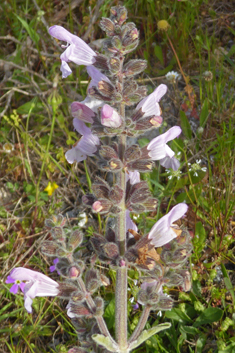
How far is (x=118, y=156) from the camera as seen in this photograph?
211 cm

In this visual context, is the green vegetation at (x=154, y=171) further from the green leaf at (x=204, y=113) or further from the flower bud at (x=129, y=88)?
the flower bud at (x=129, y=88)

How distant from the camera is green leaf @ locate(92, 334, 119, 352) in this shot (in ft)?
6.62

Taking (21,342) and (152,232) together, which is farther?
(21,342)

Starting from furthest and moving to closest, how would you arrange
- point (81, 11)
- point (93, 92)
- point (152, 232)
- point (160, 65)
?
1. point (81, 11)
2. point (160, 65)
3. point (152, 232)
4. point (93, 92)

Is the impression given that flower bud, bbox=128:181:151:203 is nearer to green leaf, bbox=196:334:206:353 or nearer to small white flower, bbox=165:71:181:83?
green leaf, bbox=196:334:206:353

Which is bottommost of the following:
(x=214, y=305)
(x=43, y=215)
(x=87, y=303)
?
(x=214, y=305)

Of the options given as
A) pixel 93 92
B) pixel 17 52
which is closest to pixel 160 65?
pixel 17 52

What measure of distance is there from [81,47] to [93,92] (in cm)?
29

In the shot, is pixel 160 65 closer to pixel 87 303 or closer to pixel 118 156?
pixel 118 156

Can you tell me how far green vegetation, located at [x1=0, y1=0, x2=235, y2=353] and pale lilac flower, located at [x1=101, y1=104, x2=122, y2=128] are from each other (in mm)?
1205

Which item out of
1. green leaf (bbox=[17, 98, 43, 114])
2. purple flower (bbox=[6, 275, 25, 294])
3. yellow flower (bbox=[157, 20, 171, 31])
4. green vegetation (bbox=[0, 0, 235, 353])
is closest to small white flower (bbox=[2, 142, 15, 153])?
→ green vegetation (bbox=[0, 0, 235, 353])

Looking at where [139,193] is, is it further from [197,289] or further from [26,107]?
[26,107]

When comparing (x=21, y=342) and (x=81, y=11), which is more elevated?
(x=81, y=11)

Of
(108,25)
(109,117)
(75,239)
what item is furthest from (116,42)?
(75,239)
